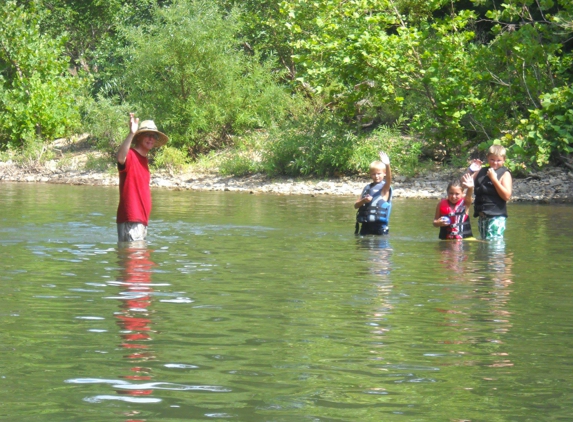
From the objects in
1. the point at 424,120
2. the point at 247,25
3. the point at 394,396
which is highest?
the point at 247,25

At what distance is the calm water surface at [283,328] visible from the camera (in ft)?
18.6

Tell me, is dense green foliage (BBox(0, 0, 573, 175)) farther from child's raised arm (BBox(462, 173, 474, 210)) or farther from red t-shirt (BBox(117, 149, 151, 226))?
red t-shirt (BBox(117, 149, 151, 226))

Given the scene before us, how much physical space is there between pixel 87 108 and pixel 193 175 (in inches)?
234

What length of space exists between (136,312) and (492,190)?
6.83 meters

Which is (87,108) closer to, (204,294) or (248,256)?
(248,256)

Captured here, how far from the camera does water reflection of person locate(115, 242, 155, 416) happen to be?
6.34 m

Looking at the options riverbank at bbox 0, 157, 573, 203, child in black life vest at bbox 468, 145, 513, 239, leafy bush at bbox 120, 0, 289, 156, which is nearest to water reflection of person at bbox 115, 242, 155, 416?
child in black life vest at bbox 468, 145, 513, 239

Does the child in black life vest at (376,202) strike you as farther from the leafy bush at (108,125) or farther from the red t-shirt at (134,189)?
the leafy bush at (108,125)

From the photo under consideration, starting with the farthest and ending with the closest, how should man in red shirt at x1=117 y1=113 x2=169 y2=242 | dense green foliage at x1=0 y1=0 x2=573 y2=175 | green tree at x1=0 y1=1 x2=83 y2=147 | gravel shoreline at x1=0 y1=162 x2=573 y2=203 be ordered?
green tree at x1=0 y1=1 x2=83 y2=147 < gravel shoreline at x1=0 y1=162 x2=573 y2=203 < dense green foliage at x1=0 y1=0 x2=573 y2=175 < man in red shirt at x1=117 y1=113 x2=169 y2=242

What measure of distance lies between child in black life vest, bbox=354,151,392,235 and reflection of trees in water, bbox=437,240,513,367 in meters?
0.98

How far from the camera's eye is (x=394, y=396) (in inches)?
229

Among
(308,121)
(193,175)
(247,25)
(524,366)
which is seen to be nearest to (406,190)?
(308,121)

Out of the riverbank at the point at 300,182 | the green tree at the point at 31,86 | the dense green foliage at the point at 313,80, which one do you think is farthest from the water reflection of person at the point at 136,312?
the green tree at the point at 31,86

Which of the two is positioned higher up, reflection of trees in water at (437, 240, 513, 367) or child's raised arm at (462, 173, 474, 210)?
child's raised arm at (462, 173, 474, 210)
